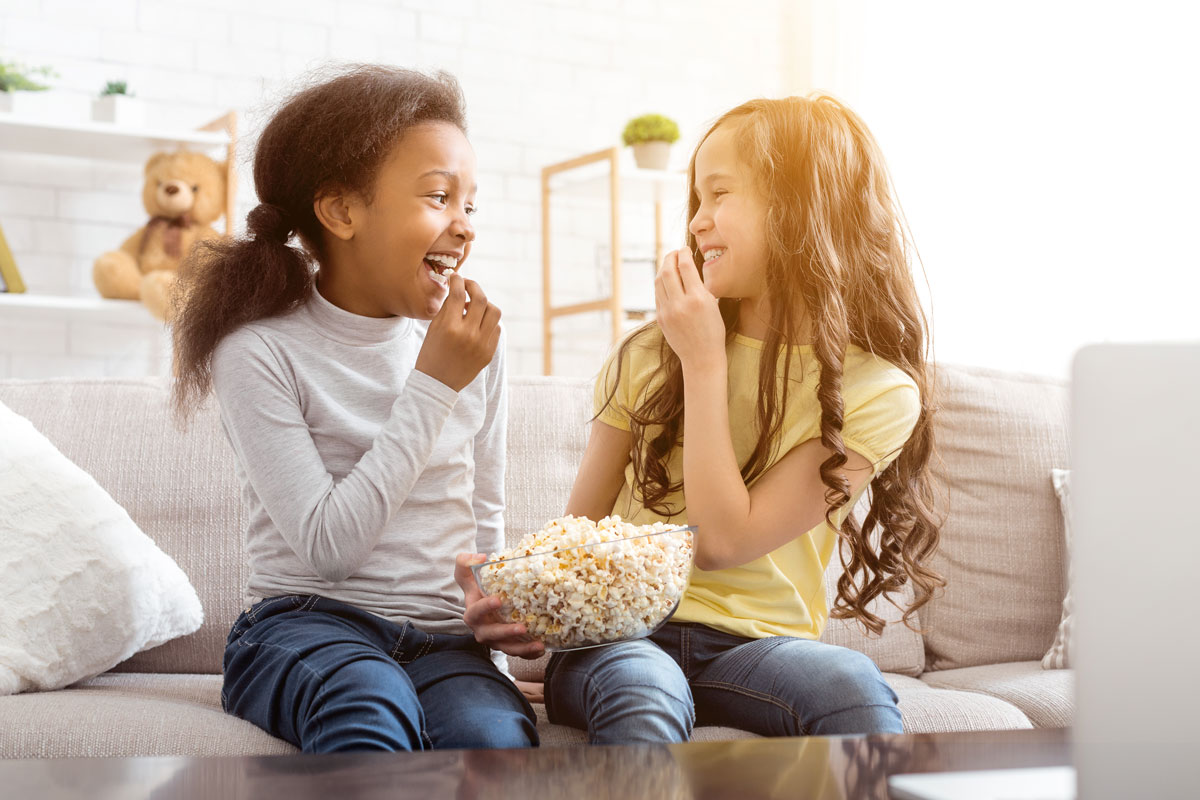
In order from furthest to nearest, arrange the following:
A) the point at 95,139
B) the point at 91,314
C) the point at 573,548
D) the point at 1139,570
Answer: the point at 91,314 < the point at 95,139 < the point at 573,548 < the point at 1139,570

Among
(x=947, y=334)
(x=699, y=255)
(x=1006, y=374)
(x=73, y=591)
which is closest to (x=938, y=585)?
(x=1006, y=374)

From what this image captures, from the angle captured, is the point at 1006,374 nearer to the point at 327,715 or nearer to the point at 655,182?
the point at 327,715

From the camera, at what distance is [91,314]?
10.2ft

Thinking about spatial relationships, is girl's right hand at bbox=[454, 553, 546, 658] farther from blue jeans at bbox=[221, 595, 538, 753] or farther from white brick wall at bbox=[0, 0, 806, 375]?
white brick wall at bbox=[0, 0, 806, 375]

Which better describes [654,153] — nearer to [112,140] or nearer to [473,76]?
[473,76]

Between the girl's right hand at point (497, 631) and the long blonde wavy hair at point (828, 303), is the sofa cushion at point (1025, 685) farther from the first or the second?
the girl's right hand at point (497, 631)

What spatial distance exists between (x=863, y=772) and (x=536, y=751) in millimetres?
184

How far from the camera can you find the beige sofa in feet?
4.92

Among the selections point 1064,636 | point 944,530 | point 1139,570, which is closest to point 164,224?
point 944,530

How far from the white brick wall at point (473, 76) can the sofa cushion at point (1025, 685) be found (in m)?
2.06

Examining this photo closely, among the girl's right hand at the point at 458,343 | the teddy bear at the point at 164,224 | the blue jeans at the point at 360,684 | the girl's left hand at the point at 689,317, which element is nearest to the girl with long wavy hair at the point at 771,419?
the girl's left hand at the point at 689,317

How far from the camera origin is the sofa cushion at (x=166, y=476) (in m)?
1.59

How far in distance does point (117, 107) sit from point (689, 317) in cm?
222

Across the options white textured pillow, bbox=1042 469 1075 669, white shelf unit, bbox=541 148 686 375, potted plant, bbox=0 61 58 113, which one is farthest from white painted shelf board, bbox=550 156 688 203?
white textured pillow, bbox=1042 469 1075 669
